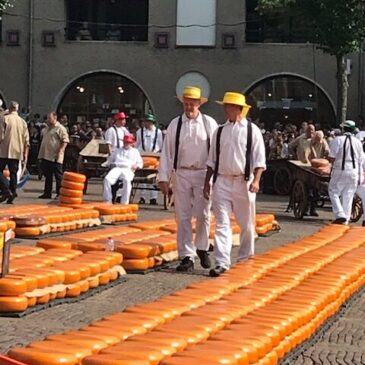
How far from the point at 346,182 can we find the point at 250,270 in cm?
834

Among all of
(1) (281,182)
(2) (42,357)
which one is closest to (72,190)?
(1) (281,182)

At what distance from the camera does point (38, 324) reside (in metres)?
8.89

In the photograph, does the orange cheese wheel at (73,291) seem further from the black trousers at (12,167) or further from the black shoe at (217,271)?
the black trousers at (12,167)

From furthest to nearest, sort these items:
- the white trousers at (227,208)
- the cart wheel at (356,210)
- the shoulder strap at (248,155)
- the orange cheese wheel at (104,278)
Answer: the cart wheel at (356,210) < the shoulder strap at (248,155) < the white trousers at (227,208) < the orange cheese wheel at (104,278)

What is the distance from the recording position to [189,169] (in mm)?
12156

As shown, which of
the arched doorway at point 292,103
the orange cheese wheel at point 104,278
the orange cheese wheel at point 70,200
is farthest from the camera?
the arched doorway at point 292,103

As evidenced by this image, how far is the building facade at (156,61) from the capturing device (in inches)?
1540

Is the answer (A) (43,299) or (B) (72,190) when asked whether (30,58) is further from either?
(A) (43,299)

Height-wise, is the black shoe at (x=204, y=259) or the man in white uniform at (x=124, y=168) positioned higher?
the man in white uniform at (x=124, y=168)

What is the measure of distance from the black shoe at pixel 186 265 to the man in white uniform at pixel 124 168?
7.69 m

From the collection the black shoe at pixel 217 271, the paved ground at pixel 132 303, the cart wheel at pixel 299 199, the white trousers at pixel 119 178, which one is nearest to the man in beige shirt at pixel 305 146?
the cart wheel at pixel 299 199

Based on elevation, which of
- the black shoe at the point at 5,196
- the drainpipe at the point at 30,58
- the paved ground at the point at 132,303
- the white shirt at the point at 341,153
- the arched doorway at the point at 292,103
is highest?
the drainpipe at the point at 30,58

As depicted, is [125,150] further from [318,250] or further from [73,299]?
[73,299]

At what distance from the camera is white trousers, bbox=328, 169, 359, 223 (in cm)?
1841
